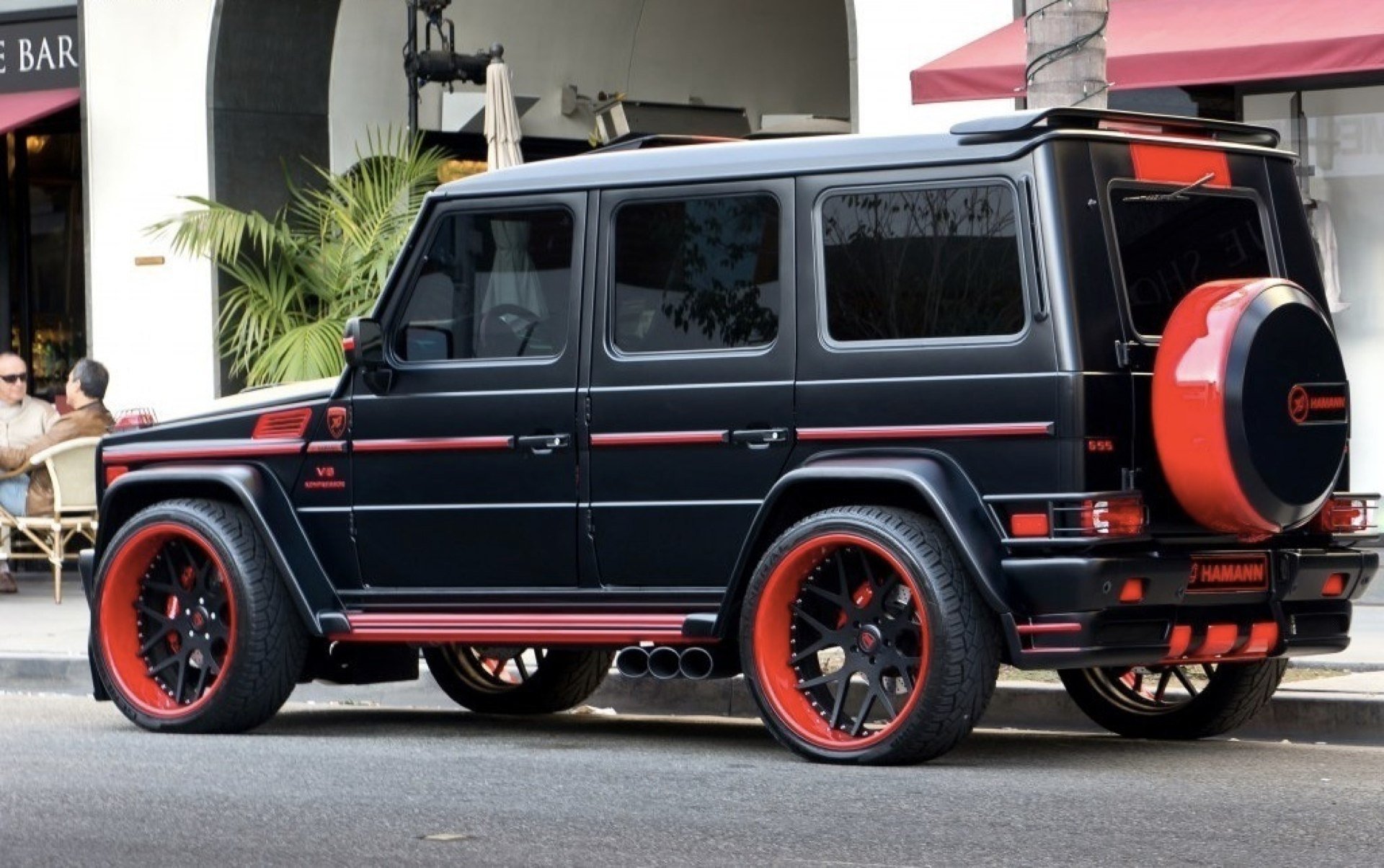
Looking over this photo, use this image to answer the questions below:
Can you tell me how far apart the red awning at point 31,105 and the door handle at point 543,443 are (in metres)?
10.1

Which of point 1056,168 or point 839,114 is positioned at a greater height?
point 839,114

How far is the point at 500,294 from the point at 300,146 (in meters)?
9.73

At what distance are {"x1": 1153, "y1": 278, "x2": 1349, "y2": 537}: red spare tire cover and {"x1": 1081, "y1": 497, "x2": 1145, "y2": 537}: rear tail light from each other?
182 millimetres

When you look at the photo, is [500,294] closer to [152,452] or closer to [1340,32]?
[152,452]

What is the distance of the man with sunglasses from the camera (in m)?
16.3

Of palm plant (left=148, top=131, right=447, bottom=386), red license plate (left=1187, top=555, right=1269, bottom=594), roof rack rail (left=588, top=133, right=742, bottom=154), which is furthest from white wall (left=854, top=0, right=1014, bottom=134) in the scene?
red license plate (left=1187, top=555, right=1269, bottom=594)

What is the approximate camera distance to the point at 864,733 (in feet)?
26.6

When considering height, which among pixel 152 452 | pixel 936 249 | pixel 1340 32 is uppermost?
pixel 1340 32

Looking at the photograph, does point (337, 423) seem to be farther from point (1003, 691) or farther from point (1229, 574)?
point (1229, 574)

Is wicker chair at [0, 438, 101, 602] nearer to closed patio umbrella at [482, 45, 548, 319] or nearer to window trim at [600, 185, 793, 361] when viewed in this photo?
closed patio umbrella at [482, 45, 548, 319]

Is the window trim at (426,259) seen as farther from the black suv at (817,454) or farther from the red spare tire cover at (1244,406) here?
the red spare tire cover at (1244,406)

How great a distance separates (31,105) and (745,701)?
9973mm

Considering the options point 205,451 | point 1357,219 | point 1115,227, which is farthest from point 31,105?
point 1115,227

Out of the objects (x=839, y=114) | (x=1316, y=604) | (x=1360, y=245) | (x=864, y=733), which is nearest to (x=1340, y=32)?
(x=1360, y=245)
